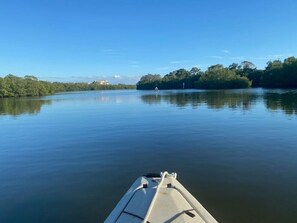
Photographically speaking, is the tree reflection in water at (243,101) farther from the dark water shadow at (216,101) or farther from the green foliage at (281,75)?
the green foliage at (281,75)

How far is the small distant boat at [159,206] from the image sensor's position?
443cm

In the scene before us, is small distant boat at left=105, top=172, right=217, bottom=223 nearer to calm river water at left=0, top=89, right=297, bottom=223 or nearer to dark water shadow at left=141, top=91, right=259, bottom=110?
calm river water at left=0, top=89, right=297, bottom=223

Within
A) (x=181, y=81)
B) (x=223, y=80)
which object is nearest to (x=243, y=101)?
(x=223, y=80)

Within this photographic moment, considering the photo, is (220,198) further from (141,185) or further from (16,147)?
(16,147)

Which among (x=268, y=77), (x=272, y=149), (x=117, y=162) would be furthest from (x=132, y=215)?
(x=268, y=77)

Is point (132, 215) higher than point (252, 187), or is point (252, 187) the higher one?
point (132, 215)

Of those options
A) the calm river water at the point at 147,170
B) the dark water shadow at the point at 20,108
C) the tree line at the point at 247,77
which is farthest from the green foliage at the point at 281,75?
the calm river water at the point at 147,170

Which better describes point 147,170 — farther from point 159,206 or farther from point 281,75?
point 281,75

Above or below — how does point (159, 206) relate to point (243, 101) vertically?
above

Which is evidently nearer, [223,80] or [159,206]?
[159,206]

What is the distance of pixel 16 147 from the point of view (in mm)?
14797

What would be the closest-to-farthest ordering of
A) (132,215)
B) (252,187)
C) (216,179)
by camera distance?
1. (132,215)
2. (252,187)
3. (216,179)

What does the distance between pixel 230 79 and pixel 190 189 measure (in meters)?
114

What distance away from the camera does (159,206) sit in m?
4.70
